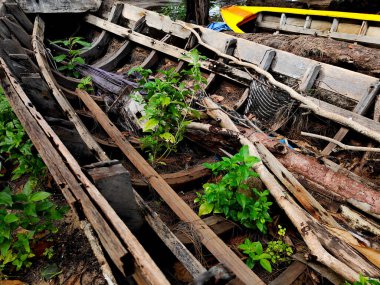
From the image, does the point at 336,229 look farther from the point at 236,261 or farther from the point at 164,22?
the point at 164,22

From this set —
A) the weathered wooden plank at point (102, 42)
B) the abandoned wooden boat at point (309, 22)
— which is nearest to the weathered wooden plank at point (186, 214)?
the weathered wooden plank at point (102, 42)

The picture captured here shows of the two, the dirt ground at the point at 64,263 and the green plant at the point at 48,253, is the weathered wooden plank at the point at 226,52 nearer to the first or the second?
the dirt ground at the point at 64,263

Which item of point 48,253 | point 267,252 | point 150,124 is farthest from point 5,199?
point 267,252

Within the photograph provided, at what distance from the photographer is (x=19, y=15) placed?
5465 millimetres

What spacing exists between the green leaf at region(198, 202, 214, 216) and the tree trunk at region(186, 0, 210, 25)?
6.75 metres

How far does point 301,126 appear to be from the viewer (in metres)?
3.74

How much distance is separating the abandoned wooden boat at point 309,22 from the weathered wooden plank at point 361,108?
3.06m

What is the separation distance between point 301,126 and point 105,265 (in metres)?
2.89

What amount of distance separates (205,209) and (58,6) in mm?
5687

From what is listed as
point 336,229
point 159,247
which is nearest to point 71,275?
point 159,247

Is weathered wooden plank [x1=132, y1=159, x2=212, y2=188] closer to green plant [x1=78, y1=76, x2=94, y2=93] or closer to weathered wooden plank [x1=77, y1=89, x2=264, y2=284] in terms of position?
weathered wooden plank [x1=77, y1=89, x2=264, y2=284]

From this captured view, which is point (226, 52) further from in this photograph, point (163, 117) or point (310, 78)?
point (163, 117)

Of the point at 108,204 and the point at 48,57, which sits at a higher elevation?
the point at 48,57

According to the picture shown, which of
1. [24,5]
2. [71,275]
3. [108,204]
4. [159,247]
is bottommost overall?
[71,275]
